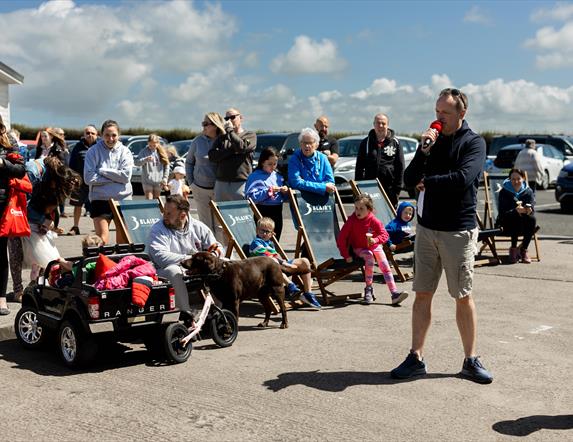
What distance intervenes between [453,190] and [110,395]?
2.69 metres

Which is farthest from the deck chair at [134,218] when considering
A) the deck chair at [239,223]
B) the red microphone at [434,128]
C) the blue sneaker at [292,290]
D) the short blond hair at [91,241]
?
the red microphone at [434,128]

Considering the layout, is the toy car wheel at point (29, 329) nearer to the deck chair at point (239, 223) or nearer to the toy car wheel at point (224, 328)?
the toy car wheel at point (224, 328)

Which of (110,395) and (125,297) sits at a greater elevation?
(125,297)

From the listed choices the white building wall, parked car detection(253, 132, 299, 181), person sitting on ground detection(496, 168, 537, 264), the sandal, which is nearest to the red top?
person sitting on ground detection(496, 168, 537, 264)

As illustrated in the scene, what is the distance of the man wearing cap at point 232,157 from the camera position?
32.1 ft

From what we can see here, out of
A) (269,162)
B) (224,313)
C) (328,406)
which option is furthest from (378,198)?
(328,406)

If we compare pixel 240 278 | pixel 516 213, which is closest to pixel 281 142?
pixel 516 213

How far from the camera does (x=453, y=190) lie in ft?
19.3

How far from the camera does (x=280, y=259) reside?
8.68 meters

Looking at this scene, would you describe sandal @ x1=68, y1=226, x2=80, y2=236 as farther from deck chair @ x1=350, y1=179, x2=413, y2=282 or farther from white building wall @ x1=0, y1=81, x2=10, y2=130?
white building wall @ x1=0, y1=81, x2=10, y2=130

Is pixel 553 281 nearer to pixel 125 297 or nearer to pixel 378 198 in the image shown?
pixel 378 198

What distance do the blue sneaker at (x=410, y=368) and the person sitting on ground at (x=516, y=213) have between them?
6222 millimetres

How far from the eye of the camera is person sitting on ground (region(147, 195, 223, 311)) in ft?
23.9

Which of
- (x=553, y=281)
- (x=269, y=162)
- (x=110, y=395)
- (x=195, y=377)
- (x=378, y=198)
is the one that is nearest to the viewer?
(x=110, y=395)
